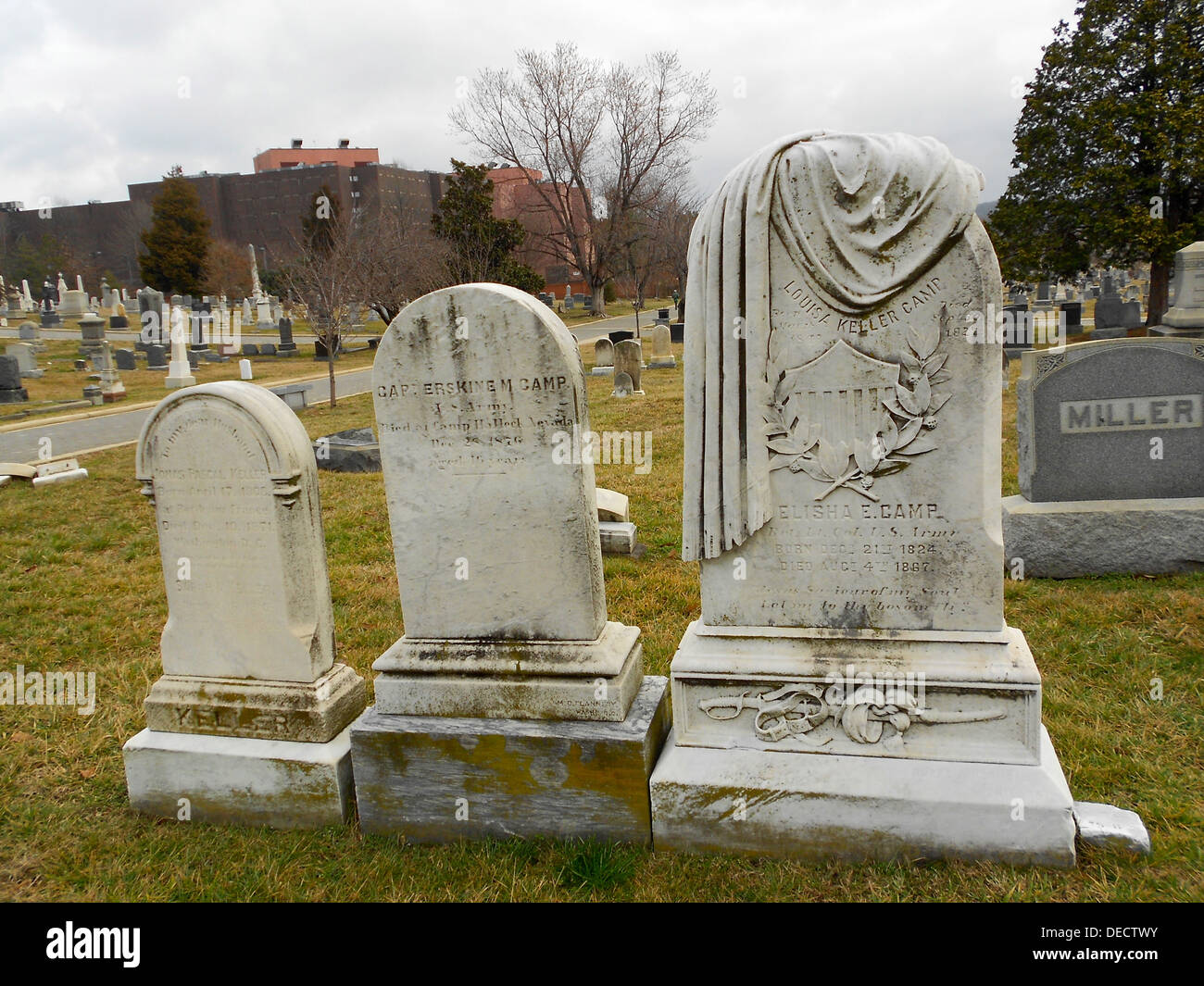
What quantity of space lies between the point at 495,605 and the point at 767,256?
1807 mm

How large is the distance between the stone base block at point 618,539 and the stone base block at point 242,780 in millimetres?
3535

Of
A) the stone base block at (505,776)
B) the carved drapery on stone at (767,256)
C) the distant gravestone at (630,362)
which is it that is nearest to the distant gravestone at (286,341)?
the distant gravestone at (630,362)

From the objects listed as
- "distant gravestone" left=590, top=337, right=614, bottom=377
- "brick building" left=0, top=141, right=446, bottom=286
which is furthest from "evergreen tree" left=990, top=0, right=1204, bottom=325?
"brick building" left=0, top=141, right=446, bottom=286

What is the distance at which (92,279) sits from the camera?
5059 centimetres

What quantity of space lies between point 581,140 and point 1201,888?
4187 cm

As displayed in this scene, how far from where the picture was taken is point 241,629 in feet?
12.9

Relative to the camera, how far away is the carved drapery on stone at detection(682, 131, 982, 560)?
3068 millimetres

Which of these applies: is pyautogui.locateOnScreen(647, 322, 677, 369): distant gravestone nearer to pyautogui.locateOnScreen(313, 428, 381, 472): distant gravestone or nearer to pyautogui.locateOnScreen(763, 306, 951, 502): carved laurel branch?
pyautogui.locateOnScreen(313, 428, 381, 472): distant gravestone

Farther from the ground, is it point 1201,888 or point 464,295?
point 464,295
